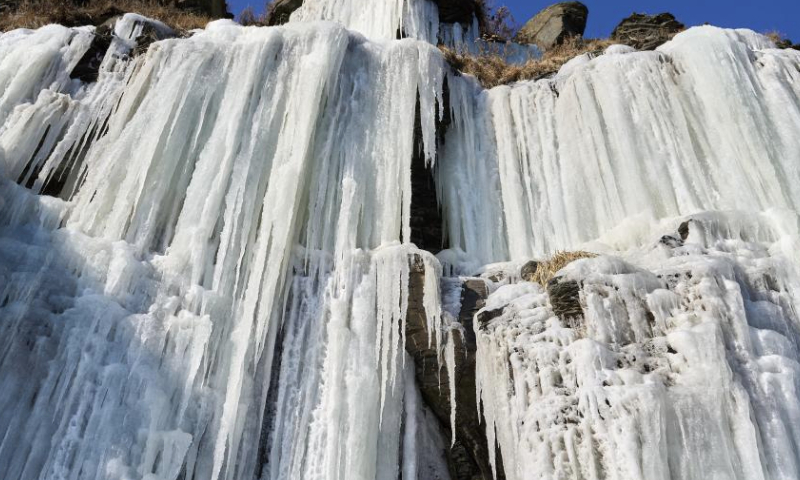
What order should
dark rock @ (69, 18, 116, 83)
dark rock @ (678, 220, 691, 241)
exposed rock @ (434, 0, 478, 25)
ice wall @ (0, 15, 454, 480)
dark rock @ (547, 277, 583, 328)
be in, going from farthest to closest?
exposed rock @ (434, 0, 478, 25) < dark rock @ (69, 18, 116, 83) < dark rock @ (678, 220, 691, 241) < ice wall @ (0, 15, 454, 480) < dark rock @ (547, 277, 583, 328)

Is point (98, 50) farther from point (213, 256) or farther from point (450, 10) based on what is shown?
point (450, 10)

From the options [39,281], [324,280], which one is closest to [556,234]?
[324,280]

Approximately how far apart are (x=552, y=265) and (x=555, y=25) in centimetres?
945

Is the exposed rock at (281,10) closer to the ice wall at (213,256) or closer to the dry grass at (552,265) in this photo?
the ice wall at (213,256)

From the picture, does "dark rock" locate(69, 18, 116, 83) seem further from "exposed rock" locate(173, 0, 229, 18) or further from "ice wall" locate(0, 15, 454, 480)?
"exposed rock" locate(173, 0, 229, 18)

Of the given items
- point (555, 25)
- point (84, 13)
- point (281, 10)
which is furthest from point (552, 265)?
point (281, 10)

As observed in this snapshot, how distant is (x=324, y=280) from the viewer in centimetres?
802

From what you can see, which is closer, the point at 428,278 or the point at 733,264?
the point at 733,264

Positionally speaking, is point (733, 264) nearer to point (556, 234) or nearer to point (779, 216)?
point (779, 216)

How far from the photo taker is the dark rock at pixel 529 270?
769 cm

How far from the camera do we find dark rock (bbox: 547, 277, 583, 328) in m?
6.48

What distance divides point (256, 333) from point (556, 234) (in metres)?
3.86

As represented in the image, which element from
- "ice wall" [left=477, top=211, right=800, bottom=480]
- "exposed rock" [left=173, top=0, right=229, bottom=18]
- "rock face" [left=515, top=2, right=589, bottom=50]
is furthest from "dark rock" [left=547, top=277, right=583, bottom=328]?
"exposed rock" [left=173, top=0, right=229, bottom=18]

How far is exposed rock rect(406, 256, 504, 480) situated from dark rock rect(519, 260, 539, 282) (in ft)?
1.54
